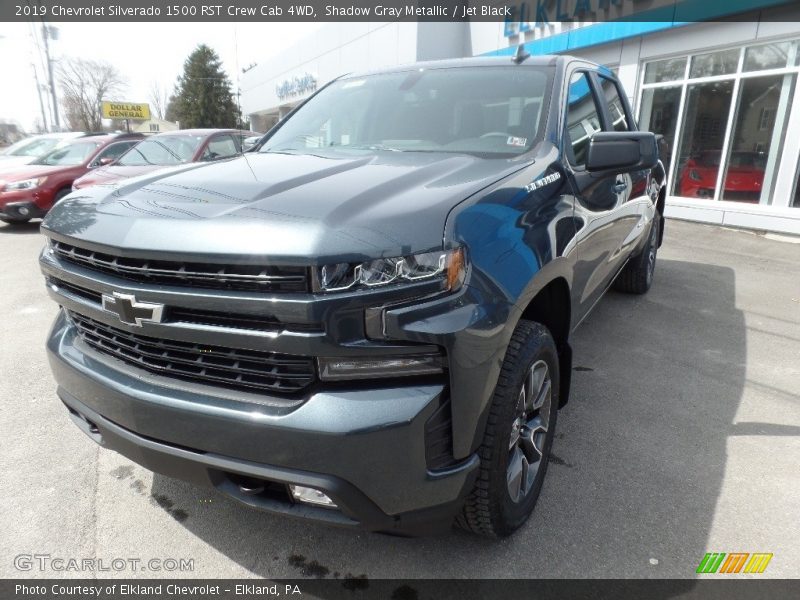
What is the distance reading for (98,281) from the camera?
5.89 ft

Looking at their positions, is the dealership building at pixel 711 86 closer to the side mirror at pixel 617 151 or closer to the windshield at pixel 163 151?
the windshield at pixel 163 151

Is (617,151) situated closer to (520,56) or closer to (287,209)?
(520,56)

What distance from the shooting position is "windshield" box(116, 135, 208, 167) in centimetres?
798

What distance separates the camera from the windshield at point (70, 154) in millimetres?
9547

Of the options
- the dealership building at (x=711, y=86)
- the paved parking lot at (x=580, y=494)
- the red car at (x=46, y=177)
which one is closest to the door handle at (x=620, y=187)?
the paved parking lot at (x=580, y=494)

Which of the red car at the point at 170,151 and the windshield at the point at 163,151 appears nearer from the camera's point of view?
the red car at the point at 170,151

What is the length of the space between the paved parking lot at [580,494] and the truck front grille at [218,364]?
0.43 meters

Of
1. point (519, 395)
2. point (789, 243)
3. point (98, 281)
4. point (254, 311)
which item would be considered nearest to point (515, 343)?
point (519, 395)

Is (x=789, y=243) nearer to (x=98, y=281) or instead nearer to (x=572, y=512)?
(x=572, y=512)

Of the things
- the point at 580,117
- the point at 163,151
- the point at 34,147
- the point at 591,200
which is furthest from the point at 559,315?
the point at 34,147

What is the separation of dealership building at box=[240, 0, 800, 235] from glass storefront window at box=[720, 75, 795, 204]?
0.02 m

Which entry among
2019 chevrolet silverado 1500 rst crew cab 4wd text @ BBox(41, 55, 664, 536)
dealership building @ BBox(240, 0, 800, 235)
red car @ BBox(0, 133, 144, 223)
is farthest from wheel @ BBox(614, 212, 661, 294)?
red car @ BBox(0, 133, 144, 223)

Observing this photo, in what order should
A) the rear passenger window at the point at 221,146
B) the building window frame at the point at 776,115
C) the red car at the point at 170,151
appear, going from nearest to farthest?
1. the red car at the point at 170,151
2. the rear passenger window at the point at 221,146
3. the building window frame at the point at 776,115

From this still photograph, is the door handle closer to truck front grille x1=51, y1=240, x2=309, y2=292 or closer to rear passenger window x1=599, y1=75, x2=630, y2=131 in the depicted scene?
rear passenger window x1=599, y1=75, x2=630, y2=131
